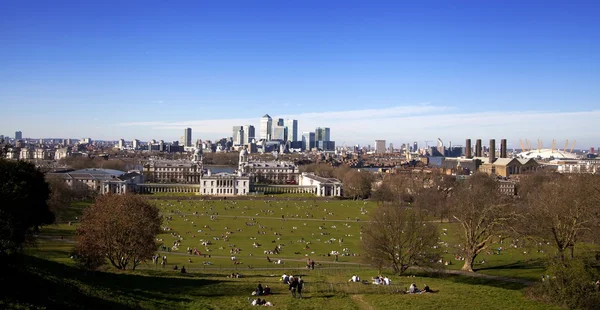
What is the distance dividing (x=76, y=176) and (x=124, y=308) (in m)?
74.9

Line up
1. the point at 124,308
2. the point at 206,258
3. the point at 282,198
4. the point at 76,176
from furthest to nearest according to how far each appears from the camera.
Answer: the point at 76,176 → the point at 282,198 → the point at 206,258 → the point at 124,308

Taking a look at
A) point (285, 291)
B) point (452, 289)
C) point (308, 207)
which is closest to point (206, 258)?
point (285, 291)

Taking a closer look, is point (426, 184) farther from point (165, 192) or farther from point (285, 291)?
point (285, 291)

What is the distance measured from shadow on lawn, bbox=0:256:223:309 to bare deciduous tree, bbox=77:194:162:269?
1523 mm

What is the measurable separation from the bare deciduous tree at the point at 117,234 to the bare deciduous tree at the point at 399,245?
30.7 feet

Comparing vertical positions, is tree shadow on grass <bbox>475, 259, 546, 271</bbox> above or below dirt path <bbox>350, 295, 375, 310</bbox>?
below

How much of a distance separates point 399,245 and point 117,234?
1185cm

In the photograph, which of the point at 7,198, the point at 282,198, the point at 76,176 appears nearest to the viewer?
the point at 7,198

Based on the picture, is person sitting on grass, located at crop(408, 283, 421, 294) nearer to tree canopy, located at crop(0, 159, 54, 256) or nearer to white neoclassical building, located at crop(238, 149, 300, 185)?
tree canopy, located at crop(0, 159, 54, 256)

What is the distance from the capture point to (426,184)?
8156cm

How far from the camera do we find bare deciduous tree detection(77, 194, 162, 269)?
2162 centimetres

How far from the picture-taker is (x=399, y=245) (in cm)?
2450

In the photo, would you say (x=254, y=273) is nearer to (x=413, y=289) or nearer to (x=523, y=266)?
(x=413, y=289)

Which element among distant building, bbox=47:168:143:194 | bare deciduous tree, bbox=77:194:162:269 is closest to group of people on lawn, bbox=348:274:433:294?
bare deciduous tree, bbox=77:194:162:269
